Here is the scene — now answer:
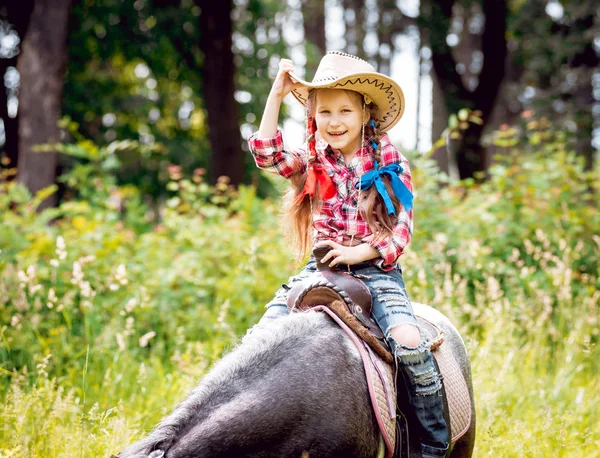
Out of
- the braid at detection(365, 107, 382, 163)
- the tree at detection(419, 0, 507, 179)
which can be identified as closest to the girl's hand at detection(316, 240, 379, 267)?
the braid at detection(365, 107, 382, 163)

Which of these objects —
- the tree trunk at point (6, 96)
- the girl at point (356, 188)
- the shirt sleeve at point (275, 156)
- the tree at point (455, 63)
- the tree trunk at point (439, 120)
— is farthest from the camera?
the tree trunk at point (439, 120)

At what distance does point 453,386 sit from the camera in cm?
294

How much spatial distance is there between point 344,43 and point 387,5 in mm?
10810

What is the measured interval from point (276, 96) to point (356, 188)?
0.55 metres

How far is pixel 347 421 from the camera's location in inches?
91.6

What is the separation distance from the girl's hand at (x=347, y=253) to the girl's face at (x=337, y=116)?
1.60 ft

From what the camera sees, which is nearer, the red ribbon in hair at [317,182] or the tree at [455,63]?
the red ribbon in hair at [317,182]

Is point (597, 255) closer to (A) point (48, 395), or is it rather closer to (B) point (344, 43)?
(A) point (48, 395)

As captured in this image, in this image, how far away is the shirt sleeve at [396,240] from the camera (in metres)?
2.77

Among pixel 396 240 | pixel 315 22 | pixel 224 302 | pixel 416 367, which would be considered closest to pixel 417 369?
pixel 416 367

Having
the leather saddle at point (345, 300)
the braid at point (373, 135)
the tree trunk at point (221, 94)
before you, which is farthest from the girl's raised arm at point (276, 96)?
the tree trunk at point (221, 94)

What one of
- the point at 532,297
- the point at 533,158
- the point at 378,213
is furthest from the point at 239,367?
the point at 533,158

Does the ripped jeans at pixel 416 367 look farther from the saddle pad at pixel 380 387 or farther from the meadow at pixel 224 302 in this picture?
the meadow at pixel 224 302

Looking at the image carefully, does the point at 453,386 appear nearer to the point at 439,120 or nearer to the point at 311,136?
the point at 311,136
